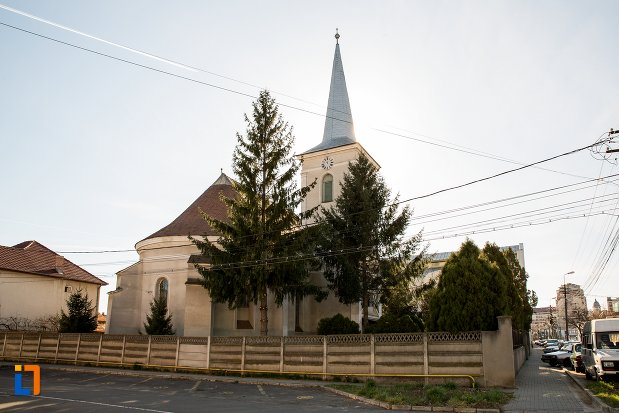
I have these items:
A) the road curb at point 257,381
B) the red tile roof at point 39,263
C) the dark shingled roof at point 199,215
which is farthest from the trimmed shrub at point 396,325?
the red tile roof at point 39,263

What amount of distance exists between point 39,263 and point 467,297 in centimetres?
4137

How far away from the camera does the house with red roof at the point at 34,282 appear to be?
139 ft

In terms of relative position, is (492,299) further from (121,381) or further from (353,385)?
(121,381)

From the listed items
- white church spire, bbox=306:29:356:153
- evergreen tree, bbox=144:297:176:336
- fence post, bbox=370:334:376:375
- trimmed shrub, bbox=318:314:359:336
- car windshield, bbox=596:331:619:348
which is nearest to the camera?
fence post, bbox=370:334:376:375

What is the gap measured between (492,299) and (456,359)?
266 centimetres

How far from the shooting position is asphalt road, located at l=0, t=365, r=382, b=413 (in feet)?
44.4

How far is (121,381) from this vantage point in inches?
862

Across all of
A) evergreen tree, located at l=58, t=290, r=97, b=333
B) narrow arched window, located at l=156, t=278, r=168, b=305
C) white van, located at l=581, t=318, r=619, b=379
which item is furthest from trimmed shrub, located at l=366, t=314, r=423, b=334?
evergreen tree, located at l=58, t=290, r=97, b=333

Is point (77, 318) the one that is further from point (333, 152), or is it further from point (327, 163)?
point (333, 152)

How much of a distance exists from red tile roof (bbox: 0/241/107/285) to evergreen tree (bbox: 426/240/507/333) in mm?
37639

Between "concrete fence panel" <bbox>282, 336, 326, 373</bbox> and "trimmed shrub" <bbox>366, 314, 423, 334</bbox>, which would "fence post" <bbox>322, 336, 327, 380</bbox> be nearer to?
"concrete fence panel" <bbox>282, 336, 326, 373</bbox>

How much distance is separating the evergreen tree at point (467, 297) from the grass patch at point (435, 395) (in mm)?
2451

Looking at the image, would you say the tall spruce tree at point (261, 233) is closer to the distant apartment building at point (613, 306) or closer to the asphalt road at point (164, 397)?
the asphalt road at point (164, 397)

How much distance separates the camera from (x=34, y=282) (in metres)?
44.8
